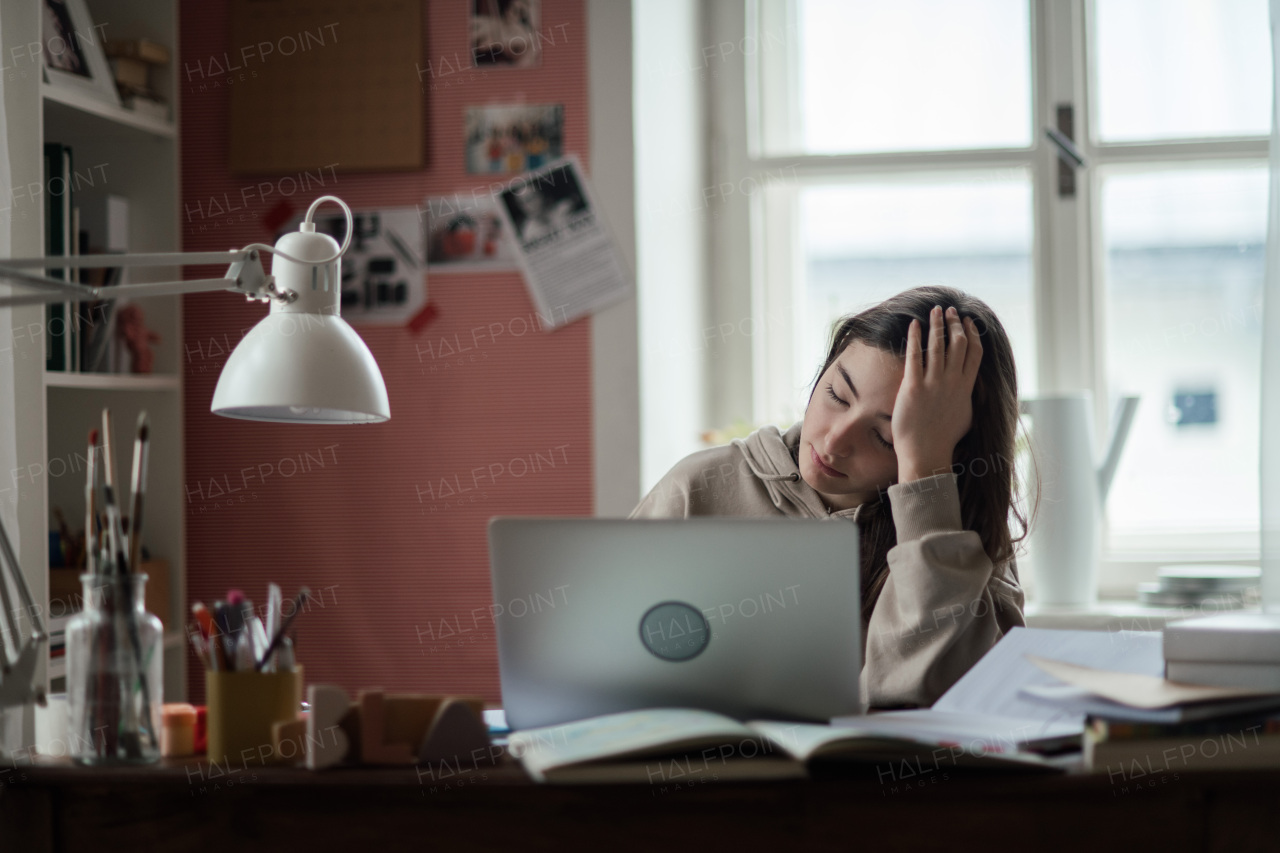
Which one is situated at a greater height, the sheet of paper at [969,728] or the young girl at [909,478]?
the young girl at [909,478]

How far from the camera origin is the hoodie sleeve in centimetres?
117

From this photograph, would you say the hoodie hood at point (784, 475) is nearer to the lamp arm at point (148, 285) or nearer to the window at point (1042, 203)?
the lamp arm at point (148, 285)

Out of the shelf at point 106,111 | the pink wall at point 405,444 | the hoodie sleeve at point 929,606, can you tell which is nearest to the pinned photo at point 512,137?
the pink wall at point 405,444

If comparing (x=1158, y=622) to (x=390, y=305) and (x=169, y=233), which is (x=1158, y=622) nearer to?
(x=390, y=305)

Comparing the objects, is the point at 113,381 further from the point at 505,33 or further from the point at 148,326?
the point at 505,33

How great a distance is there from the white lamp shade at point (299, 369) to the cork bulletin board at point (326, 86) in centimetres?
122

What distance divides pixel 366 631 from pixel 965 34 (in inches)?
68.7

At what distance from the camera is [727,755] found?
78 centimetres

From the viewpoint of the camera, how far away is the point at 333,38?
85.7 inches

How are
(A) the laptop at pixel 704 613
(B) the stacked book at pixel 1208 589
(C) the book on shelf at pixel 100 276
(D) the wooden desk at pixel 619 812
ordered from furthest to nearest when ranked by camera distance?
1. (B) the stacked book at pixel 1208 589
2. (C) the book on shelf at pixel 100 276
3. (A) the laptop at pixel 704 613
4. (D) the wooden desk at pixel 619 812

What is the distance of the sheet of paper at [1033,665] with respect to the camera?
905 mm

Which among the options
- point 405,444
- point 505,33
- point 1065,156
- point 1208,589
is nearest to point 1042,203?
point 1065,156

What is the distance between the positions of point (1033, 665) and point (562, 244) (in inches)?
53.3

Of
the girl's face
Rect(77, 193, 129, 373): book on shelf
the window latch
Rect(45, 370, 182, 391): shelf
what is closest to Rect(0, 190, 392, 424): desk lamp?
the girl's face
